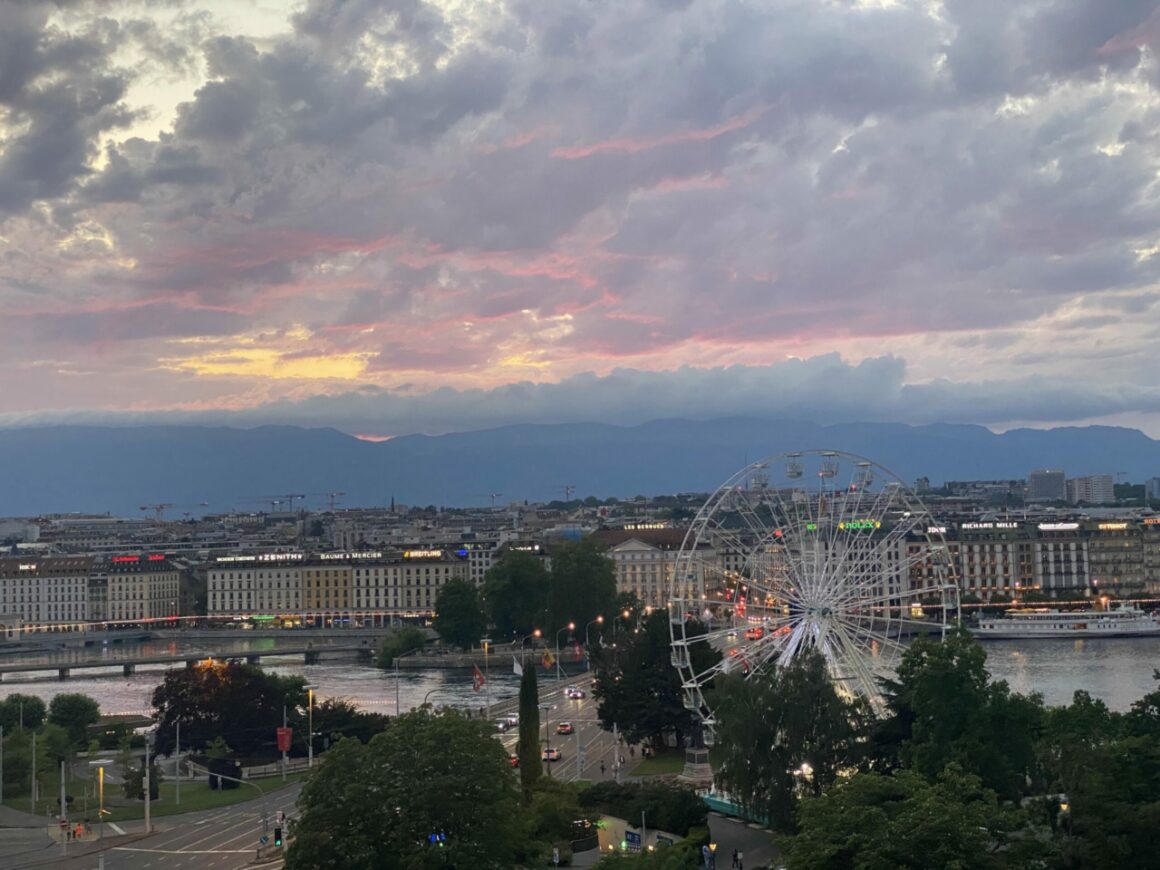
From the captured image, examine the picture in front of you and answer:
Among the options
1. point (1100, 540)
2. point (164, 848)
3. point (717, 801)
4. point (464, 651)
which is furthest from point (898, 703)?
point (1100, 540)

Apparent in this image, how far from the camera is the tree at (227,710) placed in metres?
58.0

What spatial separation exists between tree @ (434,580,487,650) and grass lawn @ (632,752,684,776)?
5278 cm

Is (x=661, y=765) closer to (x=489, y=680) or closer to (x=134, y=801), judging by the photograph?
(x=134, y=801)

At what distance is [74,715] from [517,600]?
47.7 m

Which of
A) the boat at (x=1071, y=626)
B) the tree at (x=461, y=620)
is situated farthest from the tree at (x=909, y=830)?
the boat at (x=1071, y=626)

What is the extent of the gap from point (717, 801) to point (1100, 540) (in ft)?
320

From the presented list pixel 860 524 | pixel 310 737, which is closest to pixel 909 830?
pixel 860 524

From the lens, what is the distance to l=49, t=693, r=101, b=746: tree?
208 feet

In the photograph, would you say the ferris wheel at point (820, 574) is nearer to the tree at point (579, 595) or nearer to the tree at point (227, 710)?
the tree at point (227, 710)

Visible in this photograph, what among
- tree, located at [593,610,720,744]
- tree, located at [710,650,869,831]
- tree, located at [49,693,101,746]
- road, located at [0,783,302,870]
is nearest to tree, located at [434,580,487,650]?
tree, located at [49,693,101,746]

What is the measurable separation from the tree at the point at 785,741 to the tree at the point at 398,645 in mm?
64376

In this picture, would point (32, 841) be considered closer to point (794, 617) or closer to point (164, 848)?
point (164, 848)

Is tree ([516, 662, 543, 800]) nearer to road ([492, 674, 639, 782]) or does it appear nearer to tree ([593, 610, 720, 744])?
road ([492, 674, 639, 782])

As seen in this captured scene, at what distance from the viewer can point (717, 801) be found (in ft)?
139
